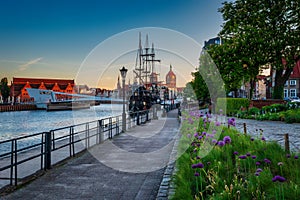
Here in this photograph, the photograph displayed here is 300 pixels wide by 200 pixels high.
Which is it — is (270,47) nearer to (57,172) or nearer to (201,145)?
(201,145)

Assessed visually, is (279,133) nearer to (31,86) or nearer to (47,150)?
(47,150)

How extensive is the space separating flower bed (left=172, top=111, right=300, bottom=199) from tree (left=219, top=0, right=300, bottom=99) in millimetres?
20150

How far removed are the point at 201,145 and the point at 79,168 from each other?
10.7 ft

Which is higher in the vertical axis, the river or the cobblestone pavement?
the cobblestone pavement

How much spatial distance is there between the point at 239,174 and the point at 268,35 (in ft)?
75.6

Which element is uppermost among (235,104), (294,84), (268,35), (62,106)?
(268,35)

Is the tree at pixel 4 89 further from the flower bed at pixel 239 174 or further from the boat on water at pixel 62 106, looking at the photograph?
the flower bed at pixel 239 174

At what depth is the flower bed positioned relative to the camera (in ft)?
12.5

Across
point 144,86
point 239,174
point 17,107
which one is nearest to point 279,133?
point 239,174

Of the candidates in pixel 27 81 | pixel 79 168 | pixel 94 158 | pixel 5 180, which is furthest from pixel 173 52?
pixel 27 81

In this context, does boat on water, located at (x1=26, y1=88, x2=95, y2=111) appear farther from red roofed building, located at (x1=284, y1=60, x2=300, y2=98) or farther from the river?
red roofed building, located at (x1=284, y1=60, x2=300, y2=98)

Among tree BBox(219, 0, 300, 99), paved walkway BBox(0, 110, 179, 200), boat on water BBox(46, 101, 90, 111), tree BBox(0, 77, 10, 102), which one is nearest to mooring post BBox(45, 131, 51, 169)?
paved walkway BBox(0, 110, 179, 200)

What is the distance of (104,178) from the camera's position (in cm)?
643

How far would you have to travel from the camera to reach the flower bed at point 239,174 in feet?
12.5
